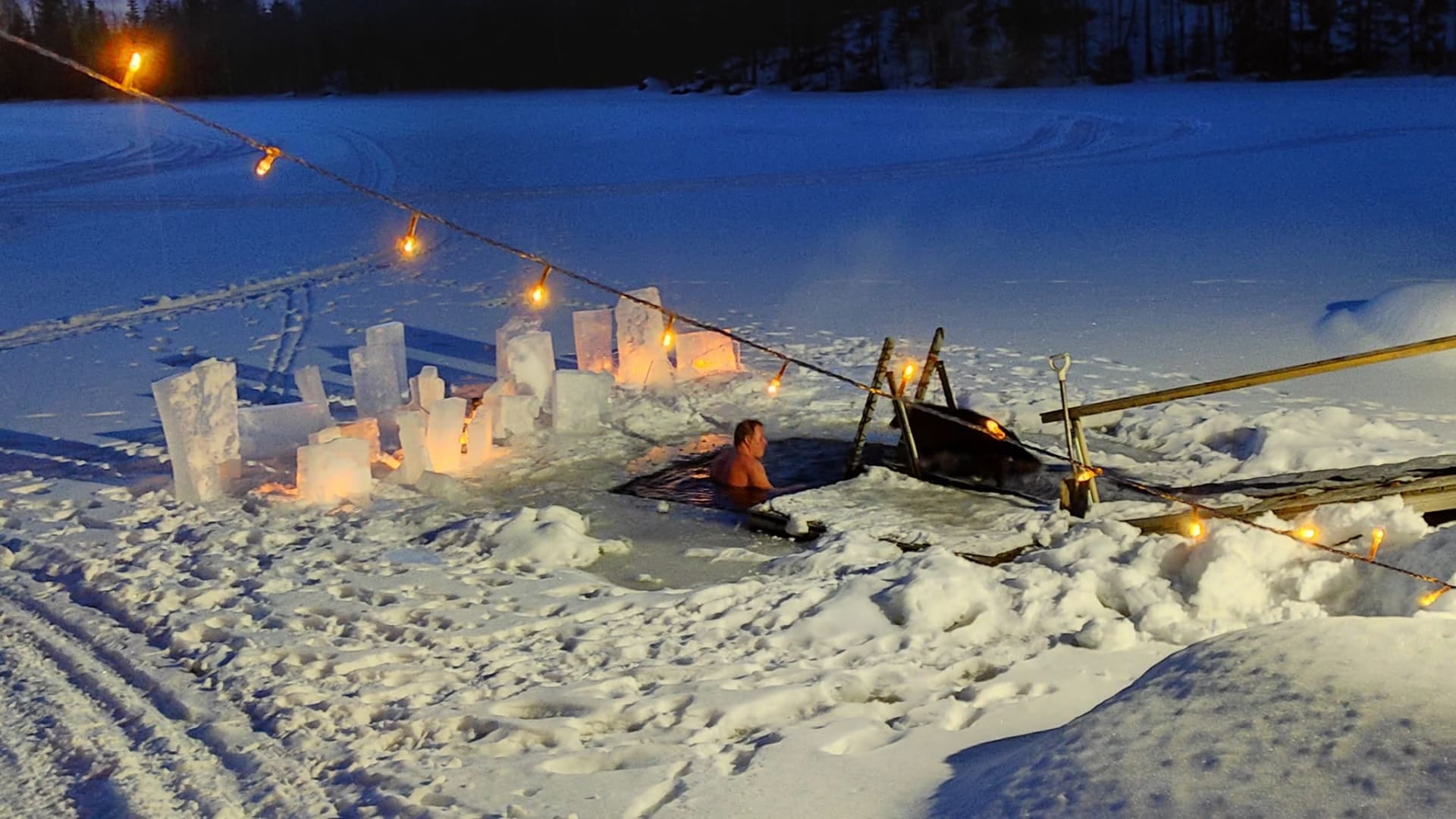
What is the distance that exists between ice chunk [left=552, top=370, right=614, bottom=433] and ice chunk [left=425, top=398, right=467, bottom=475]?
2.44 feet

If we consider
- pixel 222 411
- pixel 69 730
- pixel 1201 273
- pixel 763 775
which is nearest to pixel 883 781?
→ pixel 763 775

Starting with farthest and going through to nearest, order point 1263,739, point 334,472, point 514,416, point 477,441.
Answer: point 514,416, point 477,441, point 334,472, point 1263,739

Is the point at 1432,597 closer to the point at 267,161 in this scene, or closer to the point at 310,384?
the point at 267,161

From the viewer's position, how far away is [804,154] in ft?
78.0

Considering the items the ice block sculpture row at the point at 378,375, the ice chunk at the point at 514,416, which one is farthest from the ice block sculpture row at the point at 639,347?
the ice block sculpture row at the point at 378,375

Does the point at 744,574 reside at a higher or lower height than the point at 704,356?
lower

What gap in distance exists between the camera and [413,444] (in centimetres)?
700

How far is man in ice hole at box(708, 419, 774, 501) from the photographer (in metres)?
6.80

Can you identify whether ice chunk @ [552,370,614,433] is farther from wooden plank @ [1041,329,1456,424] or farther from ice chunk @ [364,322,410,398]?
wooden plank @ [1041,329,1456,424]

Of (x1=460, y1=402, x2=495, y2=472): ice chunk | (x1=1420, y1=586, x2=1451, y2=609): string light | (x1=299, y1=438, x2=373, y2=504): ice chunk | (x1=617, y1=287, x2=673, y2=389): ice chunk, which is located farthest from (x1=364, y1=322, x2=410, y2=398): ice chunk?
(x1=1420, y1=586, x2=1451, y2=609): string light

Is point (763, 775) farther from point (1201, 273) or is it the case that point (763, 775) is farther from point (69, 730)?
point (1201, 273)

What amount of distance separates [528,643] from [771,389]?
111 inches

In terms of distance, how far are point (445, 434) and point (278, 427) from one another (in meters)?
0.98

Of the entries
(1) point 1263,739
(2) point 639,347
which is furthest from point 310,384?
(1) point 1263,739
